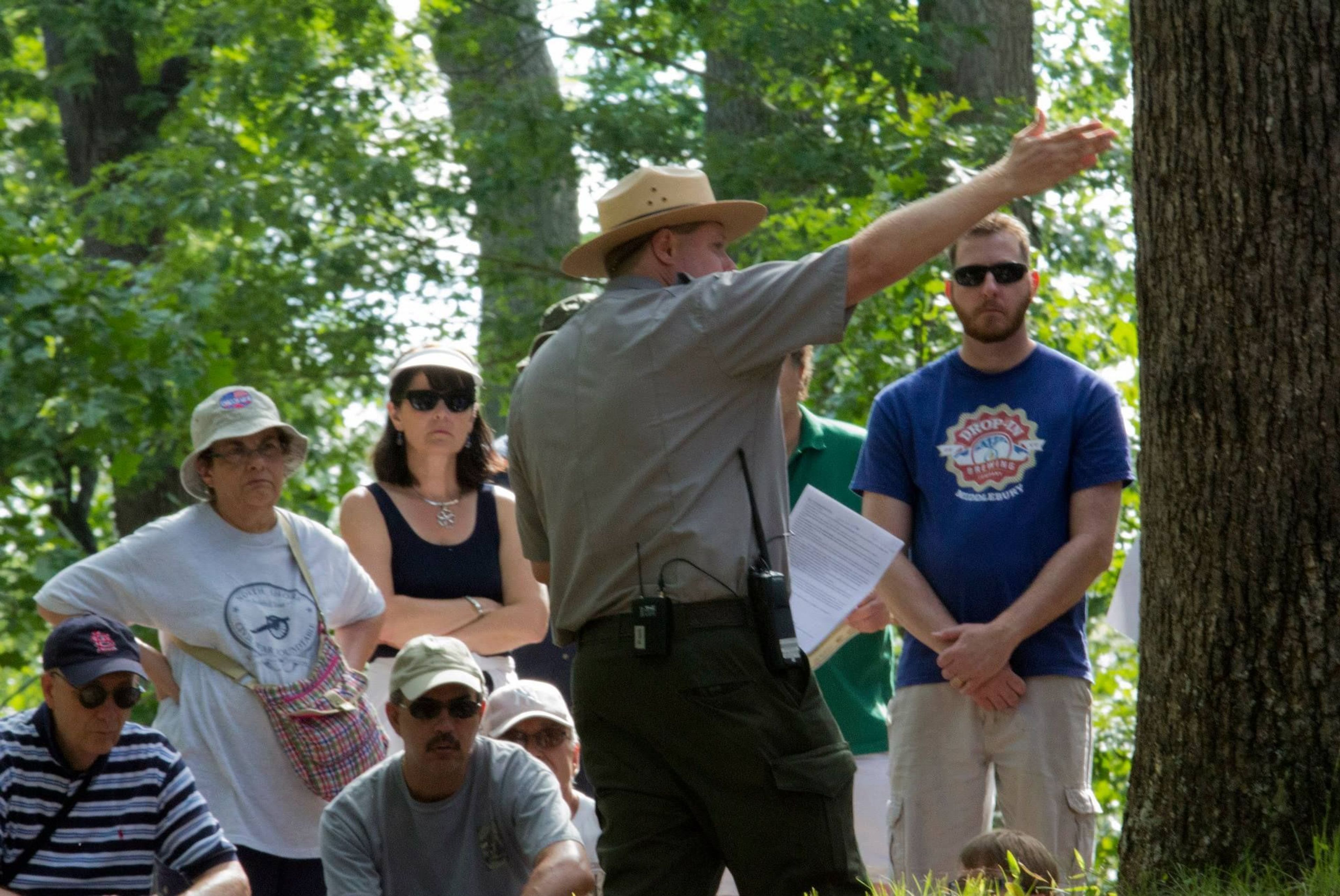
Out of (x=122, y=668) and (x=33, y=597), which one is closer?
(x=122, y=668)

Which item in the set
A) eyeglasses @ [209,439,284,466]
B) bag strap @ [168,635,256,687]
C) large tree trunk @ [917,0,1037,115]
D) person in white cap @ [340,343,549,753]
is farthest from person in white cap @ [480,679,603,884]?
large tree trunk @ [917,0,1037,115]

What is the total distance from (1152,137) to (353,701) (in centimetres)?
280

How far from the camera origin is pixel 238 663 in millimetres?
5121

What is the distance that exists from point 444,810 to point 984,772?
4.96 ft

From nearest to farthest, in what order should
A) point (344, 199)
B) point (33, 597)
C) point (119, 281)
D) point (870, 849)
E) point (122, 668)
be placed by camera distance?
1. point (122, 668)
2. point (870, 849)
3. point (33, 597)
4. point (119, 281)
5. point (344, 199)

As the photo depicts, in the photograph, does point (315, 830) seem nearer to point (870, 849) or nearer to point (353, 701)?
point (353, 701)

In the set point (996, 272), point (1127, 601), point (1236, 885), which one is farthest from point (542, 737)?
point (1236, 885)

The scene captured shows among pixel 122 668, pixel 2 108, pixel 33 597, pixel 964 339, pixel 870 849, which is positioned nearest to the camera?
pixel 122 668

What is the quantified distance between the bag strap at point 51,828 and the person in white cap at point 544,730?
1.27 meters

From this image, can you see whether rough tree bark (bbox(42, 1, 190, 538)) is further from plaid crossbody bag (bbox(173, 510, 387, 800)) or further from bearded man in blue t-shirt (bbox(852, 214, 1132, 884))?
bearded man in blue t-shirt (bbox(852, 214, 1132, 884))

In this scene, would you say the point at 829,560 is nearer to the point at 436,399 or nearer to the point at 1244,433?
the point at 1244,433

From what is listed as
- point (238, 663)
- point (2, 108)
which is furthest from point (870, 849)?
point (2, 108)

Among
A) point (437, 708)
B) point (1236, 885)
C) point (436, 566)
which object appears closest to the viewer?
point (1236, 885)

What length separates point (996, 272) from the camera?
4871 millimetres
